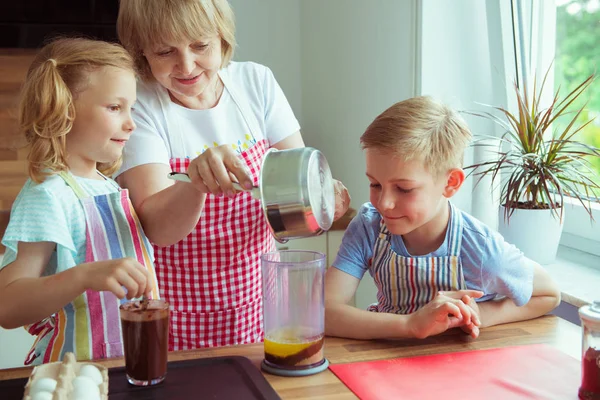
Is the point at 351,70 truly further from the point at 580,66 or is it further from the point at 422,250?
the point at 422,250

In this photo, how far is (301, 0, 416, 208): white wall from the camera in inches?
87.4

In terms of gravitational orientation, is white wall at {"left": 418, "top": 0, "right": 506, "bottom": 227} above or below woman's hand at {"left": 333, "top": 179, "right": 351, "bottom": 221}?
above

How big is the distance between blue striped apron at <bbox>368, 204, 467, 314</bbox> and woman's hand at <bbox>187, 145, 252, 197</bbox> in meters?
Answer: 0.40

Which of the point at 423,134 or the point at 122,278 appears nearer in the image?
the point at 122,278

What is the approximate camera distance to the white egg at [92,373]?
0.96 m

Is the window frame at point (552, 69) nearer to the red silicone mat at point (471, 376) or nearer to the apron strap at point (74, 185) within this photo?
the red silicone mat at point (471, 376)

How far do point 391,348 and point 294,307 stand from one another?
193 millimetres

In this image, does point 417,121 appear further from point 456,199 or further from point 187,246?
point 456,199

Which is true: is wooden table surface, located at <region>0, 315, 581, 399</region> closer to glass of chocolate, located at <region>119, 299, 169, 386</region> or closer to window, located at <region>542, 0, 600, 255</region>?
glass of chocolate, located at <region>119, 299, 169, 386</region>

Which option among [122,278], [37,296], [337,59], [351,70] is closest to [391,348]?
[122,278]

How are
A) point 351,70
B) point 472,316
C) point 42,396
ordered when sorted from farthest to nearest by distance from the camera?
point 351,70 < point 472,316 < point 42,396

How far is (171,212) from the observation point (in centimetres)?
134

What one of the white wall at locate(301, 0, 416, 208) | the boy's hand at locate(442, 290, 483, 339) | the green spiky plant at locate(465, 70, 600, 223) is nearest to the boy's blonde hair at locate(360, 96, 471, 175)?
the boy's hand at locate(442, 290, 483, 339)

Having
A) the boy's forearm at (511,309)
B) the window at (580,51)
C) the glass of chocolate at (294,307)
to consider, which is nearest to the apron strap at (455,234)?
the boy's forearm at (511,309)
